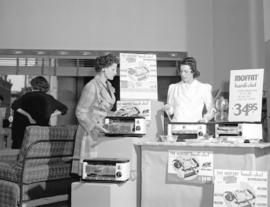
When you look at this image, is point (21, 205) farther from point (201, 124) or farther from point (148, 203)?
point (201, 124)

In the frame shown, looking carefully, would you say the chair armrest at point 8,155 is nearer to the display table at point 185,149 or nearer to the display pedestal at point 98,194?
the display pedestal at point 98,194

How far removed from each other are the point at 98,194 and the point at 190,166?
26.8 inches

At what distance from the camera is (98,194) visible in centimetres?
235

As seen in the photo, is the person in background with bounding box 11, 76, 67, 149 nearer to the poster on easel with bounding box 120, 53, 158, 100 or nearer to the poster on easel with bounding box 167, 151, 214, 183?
the poster on easel with bounding box 120, 53, 158, 100

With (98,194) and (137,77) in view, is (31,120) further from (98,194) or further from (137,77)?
(98,194)

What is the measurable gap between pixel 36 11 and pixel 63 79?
120 centimetres

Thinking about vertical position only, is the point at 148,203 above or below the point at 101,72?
below

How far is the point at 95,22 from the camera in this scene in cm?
562

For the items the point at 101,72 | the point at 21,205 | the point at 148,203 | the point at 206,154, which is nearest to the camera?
the point at 206,154

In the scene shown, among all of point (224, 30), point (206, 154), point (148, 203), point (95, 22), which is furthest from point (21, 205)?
point (224, 30)

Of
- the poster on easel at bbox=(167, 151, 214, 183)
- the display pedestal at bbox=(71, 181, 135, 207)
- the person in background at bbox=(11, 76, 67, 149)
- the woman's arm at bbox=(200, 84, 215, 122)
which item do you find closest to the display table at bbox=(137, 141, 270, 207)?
the poster on easel at bbox=(167, 151, 214, 183)

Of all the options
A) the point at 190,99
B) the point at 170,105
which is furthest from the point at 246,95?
the point at 170,105

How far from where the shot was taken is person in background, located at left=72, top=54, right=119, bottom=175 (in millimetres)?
2607

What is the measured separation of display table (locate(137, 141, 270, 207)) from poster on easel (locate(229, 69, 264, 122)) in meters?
0.29
